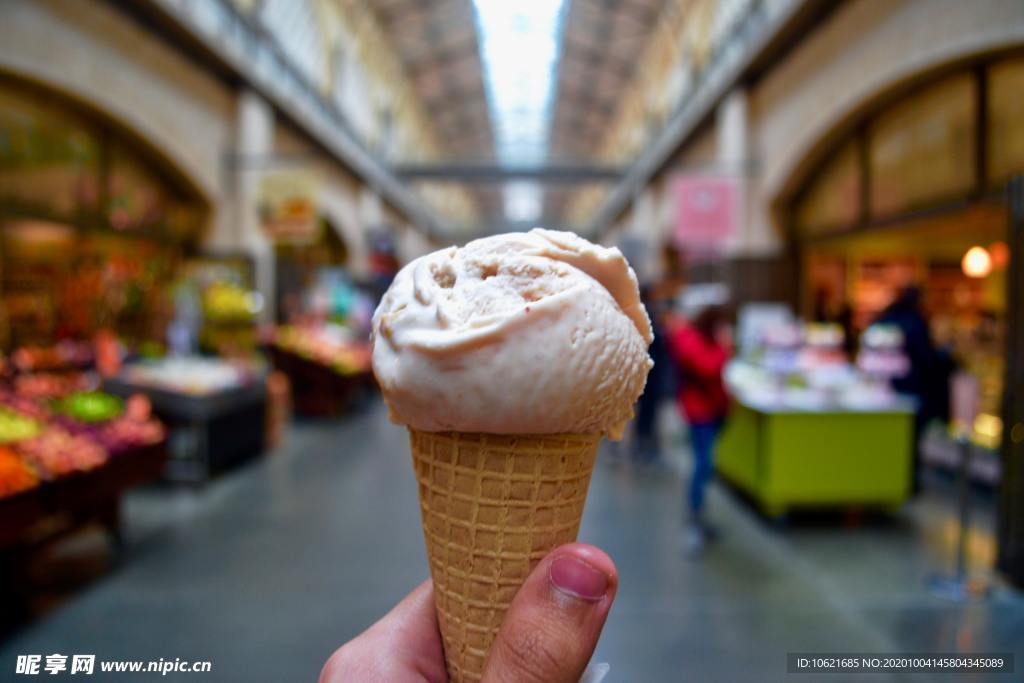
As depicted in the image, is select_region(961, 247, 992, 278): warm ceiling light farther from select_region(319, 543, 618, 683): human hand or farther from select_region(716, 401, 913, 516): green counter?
select_region(319, 543, 618, 683): human hand

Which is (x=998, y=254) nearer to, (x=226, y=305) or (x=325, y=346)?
(x=325, y=346)

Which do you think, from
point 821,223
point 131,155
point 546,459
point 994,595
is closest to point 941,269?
point 821,223

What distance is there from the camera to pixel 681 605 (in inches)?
126

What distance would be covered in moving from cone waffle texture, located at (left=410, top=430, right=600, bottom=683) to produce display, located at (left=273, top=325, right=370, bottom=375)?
9.27 m

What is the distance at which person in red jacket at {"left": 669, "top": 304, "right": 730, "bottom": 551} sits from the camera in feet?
15.5

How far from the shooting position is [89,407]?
192 inches

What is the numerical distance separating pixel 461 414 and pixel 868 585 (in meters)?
3.77

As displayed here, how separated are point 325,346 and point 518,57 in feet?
30.0

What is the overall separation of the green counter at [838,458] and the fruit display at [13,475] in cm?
509

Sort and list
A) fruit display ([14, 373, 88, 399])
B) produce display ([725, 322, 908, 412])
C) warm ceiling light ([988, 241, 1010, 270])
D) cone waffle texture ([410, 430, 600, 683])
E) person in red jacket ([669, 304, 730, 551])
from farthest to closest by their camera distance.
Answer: warm ceiling light ([988, 241, 1010, 270]) → fruit display ([14, 373, 88, 399]) → produce display ([725, 322, 908, 412]) → person in red jacket ([669, 304, 730, 551]) → cone waffle texture ([410, 430, 600, 683])

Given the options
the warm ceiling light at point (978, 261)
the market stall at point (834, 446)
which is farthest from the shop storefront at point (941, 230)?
the market stall at point (834, 446)

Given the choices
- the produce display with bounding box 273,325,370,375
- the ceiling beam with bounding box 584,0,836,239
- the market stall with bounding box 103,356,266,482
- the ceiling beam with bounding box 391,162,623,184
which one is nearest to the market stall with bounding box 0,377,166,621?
the market stall with bounding box 103,356,266,482

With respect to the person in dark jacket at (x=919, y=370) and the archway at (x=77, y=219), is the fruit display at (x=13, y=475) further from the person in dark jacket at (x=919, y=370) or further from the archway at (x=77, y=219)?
the person in dark jacket at (x=919, y=370)

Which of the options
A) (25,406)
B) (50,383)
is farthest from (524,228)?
(50,383)
